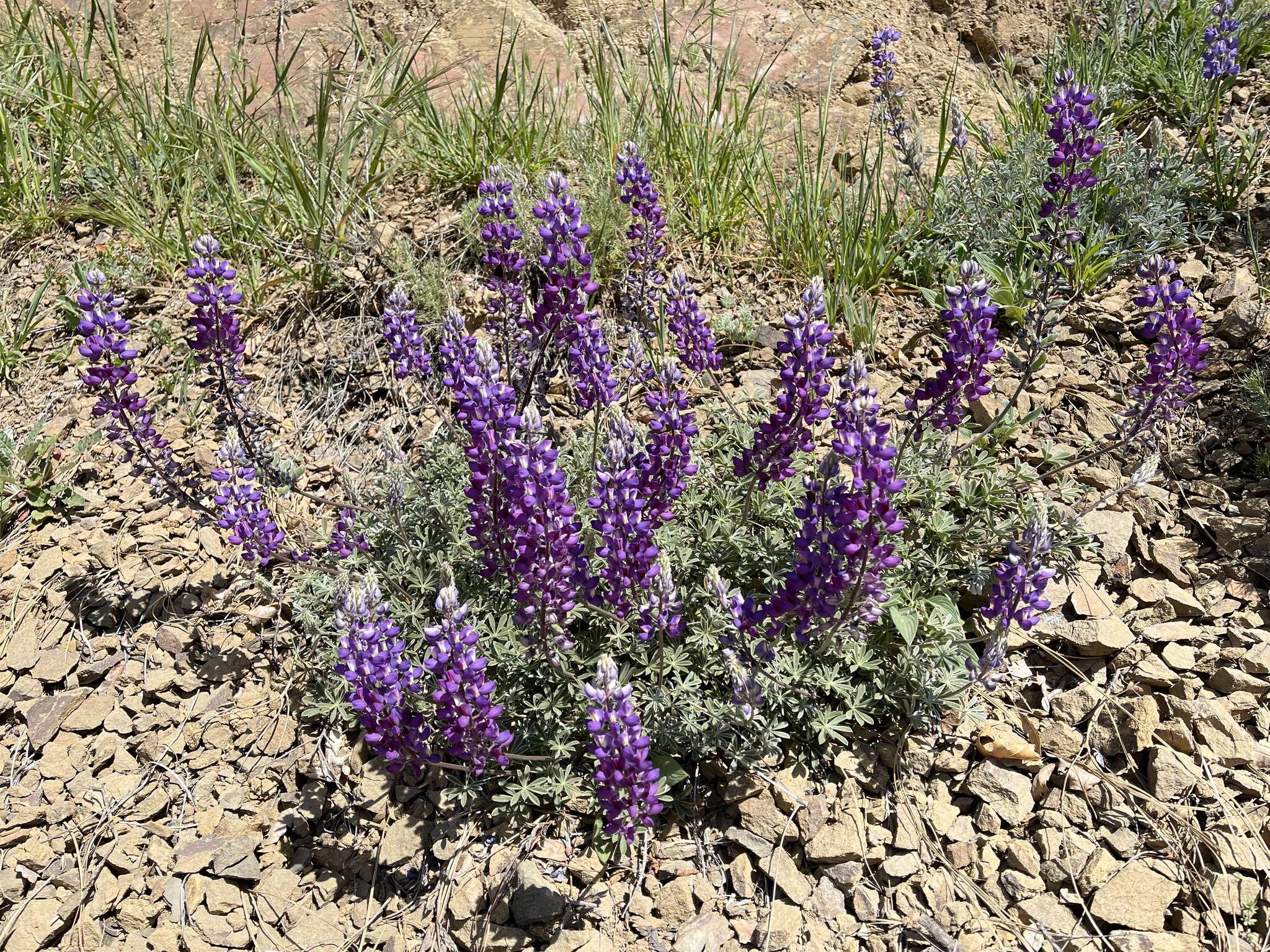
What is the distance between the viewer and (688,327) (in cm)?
398

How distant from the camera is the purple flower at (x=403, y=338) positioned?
404 centimetres

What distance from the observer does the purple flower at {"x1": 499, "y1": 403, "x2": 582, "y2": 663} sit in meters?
2.76

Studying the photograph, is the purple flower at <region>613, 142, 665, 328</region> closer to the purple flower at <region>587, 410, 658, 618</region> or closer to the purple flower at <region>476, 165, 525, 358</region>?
the purple flower at <region>476, 165, 525, 358</region>

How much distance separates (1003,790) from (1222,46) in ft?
14.7

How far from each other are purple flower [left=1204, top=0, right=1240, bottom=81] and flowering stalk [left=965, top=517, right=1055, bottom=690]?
3.79 m

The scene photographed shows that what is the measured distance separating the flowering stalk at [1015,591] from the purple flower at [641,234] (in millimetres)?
2143

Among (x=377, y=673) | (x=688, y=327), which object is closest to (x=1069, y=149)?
(x=688, y=327)

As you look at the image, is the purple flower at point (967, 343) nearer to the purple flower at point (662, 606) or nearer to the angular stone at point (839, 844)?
the purple flower at point (662, 606)

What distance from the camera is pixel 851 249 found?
5109mm

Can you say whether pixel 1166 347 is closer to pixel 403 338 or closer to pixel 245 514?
pixel 403 338

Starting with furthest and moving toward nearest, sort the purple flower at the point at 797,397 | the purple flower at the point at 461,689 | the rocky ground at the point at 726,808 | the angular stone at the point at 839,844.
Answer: the angular stone at the point at 839,844
the rocky ground at the point at 726,808
the purple flower at the point at 797,397
the purple flower at the point at 461,689

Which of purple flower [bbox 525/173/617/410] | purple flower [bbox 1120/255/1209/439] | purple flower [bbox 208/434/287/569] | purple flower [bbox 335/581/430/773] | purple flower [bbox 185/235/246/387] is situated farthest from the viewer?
purple flower [bbox 185/235/246/387]

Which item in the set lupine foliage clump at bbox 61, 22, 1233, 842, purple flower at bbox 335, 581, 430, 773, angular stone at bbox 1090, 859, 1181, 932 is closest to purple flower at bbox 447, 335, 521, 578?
lupine foliage clump at bbox 61, 22, 1233, 842

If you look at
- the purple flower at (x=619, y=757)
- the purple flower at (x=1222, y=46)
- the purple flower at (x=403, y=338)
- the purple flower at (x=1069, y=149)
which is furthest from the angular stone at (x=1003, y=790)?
the purple flower at (x=1222, y=46)
